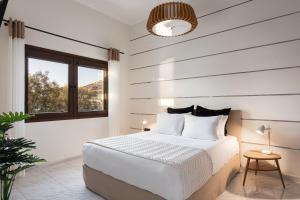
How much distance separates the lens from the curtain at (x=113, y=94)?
13.9 feet

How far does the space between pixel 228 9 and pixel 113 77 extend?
2.56 metres

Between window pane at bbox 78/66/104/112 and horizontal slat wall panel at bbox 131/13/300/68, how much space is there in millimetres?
1256

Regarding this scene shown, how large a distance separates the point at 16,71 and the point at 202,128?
2854mm

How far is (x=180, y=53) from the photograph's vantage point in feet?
12.8

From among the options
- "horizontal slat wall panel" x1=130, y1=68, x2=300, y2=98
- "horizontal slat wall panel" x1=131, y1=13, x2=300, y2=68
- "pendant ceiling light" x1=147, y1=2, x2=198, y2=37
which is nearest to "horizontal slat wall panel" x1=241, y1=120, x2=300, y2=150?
"horizontal slat wall panel" x1=130, y1=68, x2=300, y2=98

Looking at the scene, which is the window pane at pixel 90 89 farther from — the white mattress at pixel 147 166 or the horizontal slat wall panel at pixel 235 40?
the white mattress at pixel 147 166

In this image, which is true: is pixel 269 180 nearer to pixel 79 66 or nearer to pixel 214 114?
pixel 214 114

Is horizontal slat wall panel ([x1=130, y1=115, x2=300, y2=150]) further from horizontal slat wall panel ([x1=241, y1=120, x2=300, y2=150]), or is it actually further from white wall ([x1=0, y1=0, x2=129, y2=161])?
white wall ([x1=0, y1=0, x2=129, y2=161])

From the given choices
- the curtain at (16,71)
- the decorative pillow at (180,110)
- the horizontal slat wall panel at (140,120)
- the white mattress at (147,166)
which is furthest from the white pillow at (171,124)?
the curtain at (16,71)

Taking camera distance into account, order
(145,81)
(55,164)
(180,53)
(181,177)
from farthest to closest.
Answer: (145,81) < (180,53) < (55,164) < (181,177)

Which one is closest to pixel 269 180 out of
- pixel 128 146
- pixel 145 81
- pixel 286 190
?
pixel 286 190

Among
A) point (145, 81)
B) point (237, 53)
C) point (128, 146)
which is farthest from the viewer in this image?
point (145, 81)

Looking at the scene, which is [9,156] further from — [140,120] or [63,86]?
[140,120]

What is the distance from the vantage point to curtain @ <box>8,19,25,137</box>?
9.28ft
